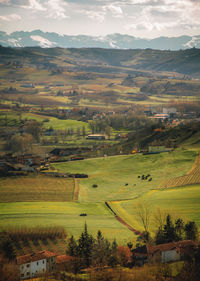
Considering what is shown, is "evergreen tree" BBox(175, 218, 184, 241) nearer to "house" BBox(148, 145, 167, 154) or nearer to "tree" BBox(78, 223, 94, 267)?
"tree" BBox(78, 223, 94, 267)

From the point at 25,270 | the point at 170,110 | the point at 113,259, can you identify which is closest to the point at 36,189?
the point at 25,270

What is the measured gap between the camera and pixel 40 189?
63406mm

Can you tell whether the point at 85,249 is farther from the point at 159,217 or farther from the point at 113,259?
the point at 159,217

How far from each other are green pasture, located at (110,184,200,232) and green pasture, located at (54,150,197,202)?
330cm

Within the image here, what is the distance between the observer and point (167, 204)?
176 ft

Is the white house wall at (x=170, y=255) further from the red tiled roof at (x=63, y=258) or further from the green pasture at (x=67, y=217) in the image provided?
the red tiled roof at (x=63, y=258)

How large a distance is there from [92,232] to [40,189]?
21.0 meters

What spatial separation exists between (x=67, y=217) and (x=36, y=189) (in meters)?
14.5

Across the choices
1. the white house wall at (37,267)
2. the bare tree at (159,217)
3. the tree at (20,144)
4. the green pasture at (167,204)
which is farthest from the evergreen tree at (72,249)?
the tree at (20,144)

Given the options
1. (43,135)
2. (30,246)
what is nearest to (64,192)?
(30,246)

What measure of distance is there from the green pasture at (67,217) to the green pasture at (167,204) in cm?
201

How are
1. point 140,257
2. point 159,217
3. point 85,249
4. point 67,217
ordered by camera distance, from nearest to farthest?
point 140,257
point 85,249
point 159,217
point 67,217

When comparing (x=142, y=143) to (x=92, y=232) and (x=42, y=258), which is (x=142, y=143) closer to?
(x=92, y=232)

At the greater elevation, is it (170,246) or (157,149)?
(157,149)
